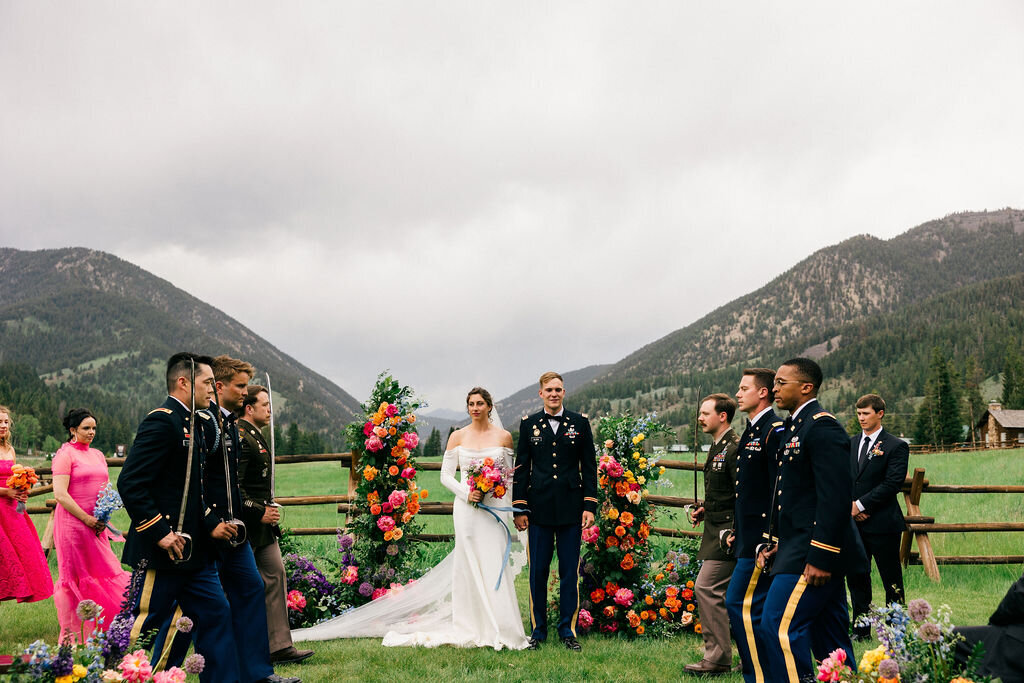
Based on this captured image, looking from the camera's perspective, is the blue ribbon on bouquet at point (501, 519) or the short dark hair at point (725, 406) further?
the blue ribbon on bouquet at point (501, 519)

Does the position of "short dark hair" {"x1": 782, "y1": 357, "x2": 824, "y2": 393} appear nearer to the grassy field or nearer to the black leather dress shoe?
the grassy field

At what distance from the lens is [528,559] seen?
7.69 metres

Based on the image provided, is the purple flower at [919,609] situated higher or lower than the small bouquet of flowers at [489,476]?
lower

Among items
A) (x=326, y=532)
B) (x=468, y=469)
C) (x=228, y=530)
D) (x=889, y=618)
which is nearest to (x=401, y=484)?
(x=468, y=469)

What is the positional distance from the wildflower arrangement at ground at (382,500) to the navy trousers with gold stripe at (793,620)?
15.4 ft

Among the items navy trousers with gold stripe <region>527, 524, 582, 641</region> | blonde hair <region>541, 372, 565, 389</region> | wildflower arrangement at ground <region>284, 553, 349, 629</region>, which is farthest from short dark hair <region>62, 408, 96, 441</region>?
navy trousers with gold stripe <region>527, 524, 582, 641</region>

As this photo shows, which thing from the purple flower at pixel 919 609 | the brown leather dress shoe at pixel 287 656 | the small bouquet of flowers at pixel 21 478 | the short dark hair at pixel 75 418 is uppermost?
the short dark hair at pixel 75 418

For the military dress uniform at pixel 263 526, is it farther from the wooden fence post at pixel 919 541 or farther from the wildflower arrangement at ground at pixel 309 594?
the wooden fence post at pixel 919 541

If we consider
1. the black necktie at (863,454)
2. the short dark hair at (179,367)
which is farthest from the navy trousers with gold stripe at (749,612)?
the short dark hair at (179,367)

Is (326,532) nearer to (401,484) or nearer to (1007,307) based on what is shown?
(401,484)

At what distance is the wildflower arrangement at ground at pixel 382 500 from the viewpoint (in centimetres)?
820

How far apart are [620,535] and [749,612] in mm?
2977

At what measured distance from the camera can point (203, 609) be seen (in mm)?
4457

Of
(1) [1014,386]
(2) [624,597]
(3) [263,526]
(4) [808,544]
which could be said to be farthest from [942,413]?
(3) [263,526]
